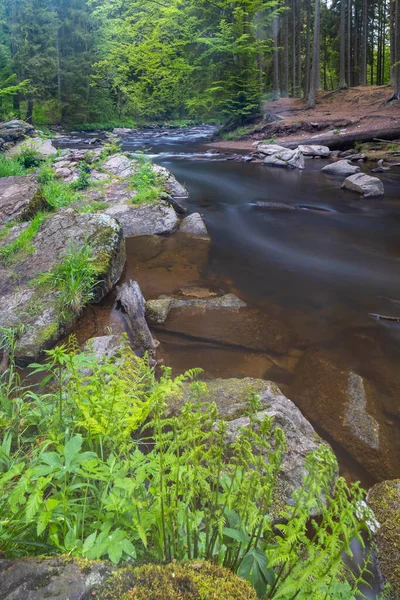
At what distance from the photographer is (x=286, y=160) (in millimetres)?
16203

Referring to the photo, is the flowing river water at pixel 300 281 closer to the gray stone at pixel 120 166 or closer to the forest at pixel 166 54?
the gray stone at pixel 120 166

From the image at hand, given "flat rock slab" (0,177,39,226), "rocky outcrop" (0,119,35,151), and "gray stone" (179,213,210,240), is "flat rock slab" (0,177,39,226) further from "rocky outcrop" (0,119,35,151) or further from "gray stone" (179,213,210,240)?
"rocky outcrop" (0,119,35,151)

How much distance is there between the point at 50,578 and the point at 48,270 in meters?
4.38

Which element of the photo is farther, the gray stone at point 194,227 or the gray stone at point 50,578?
the gray stone at point 194,227

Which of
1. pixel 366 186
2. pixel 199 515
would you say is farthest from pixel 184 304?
pixel 366 186

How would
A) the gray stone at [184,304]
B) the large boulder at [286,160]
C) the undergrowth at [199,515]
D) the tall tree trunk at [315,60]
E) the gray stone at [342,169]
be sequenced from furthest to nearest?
the tall tree trunk at [315,60], the large boulder at [286,160], the gray stone at [342,169], the gray stone at [184,304], the undergrowth at [199,515]

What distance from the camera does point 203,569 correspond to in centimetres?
106

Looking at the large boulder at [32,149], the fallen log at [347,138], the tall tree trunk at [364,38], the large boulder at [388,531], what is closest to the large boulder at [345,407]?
the large boulder at [388,531]

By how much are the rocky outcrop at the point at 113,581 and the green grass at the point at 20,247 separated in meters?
4.80

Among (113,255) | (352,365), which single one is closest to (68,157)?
(113,255)

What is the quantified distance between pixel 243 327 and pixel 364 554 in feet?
9.18

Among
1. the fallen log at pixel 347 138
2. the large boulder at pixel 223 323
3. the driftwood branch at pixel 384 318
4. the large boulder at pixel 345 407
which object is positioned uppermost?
the fallen log at pixel 347 138

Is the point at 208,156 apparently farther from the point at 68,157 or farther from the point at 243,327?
the point at 243,327

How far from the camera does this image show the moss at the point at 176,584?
972 mm
